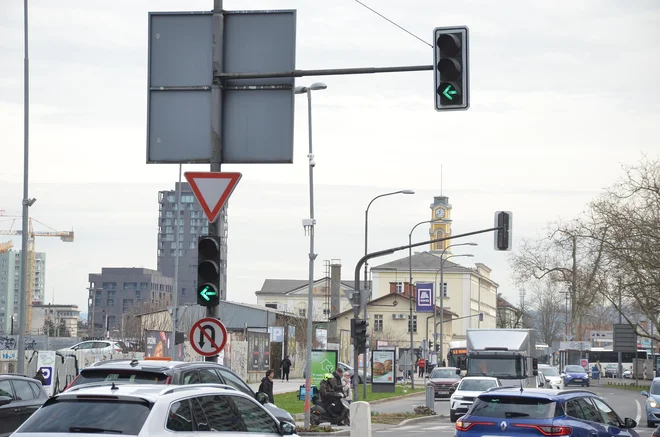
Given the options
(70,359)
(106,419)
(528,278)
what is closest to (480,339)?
(70,359)

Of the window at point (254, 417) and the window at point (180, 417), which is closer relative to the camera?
the window at point (180, 417)

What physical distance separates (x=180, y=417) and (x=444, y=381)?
45410 mm

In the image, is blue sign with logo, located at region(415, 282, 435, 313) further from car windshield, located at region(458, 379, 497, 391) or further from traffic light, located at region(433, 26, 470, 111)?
traffic light, located at region(433, 26, 470, 111)

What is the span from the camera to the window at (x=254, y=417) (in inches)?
428

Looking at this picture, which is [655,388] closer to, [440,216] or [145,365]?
[145,365]

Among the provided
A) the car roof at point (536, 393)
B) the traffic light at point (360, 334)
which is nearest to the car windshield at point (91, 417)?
the car roof at point (536, 393)

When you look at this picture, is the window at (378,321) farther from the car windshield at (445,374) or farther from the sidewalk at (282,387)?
the car windshield at (445,374)

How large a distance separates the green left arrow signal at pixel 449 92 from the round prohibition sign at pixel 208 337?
4.24 meters

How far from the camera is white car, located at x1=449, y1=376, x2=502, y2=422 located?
1385 inches

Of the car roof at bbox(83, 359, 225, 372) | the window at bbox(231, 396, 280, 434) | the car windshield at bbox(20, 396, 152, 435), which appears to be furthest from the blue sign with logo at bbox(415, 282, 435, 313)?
the car windshield at bbox(20, 396, 152, 435)

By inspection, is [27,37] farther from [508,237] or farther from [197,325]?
[197,325]

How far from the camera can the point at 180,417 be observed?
9672 millimetres

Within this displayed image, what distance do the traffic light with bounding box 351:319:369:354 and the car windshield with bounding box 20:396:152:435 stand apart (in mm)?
21029

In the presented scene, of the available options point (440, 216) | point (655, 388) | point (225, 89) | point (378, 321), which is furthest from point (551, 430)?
point (440, 216)
